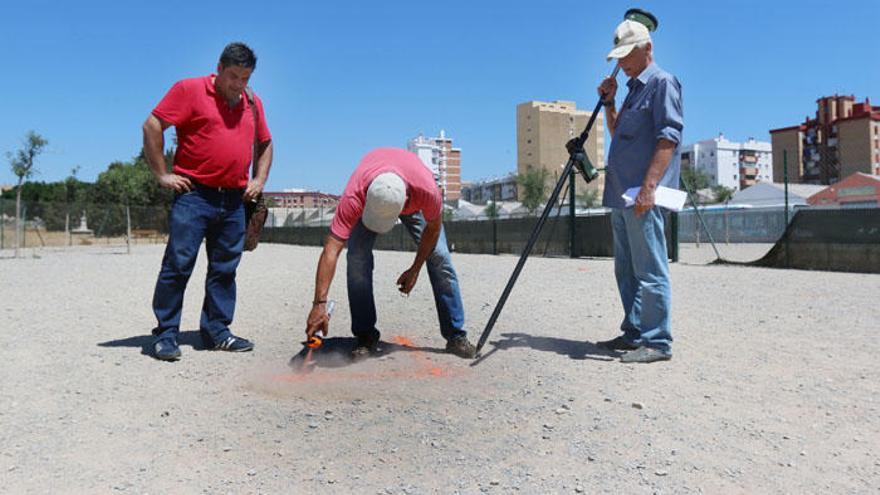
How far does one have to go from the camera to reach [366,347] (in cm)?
400

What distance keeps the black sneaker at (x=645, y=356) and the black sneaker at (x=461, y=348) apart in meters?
0.87

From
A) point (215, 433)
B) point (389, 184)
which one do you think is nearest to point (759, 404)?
point (389, 184)

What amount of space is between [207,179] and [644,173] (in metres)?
2.68

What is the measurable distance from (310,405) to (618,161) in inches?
93.4

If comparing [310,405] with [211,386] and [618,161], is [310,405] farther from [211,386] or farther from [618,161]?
[618,161]

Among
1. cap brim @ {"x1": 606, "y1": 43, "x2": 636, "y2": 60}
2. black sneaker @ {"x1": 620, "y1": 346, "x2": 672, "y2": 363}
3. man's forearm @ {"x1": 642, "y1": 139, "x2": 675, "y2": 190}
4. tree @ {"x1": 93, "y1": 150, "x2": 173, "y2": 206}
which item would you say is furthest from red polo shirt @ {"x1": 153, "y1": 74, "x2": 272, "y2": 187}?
tree @ {"x1": 93, "y1": 150, "x2": 173, "y2": 206}

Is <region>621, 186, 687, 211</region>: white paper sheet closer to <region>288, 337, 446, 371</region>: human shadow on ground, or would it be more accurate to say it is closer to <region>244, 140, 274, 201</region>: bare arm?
<region>288, 337, 446, 371</region>: human shadow on ground

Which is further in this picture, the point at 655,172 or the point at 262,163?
the point at 262,163

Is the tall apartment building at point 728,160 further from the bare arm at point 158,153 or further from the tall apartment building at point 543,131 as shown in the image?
the bare arm at point 158,153

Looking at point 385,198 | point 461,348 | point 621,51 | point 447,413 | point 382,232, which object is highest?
point 621,51

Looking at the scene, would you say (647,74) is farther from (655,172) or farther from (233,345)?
(233,345)

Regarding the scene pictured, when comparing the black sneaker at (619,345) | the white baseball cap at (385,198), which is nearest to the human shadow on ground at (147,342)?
the white baseball cap at (385,198)

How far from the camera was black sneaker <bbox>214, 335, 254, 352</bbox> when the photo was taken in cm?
412

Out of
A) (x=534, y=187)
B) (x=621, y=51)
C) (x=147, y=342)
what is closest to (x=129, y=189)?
(x=534, y=187)
